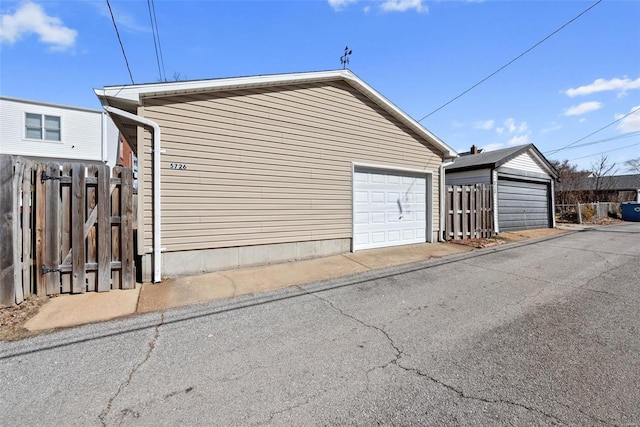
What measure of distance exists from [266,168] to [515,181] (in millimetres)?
11951

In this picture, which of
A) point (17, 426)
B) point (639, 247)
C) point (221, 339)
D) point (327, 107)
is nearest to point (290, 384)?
point (221, 339)

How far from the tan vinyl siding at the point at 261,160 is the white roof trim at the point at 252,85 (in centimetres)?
16

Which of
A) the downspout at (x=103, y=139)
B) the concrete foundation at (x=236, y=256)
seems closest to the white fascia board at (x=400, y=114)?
the concrete foundation at (x=236, y=256)

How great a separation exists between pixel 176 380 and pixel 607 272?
24.6 ft

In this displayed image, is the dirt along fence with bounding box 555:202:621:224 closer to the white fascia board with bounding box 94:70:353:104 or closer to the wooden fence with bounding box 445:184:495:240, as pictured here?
the wooden fence with bounding box 445:184:495:240

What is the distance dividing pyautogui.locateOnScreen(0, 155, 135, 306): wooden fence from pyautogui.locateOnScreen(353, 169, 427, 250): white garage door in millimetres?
5139

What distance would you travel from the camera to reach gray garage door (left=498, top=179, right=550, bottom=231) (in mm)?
12258

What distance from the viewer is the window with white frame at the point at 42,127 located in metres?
14.5

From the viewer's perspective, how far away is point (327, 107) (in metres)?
7.45

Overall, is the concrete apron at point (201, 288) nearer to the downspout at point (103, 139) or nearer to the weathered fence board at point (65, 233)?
the weathered fence board at point (65, 233)

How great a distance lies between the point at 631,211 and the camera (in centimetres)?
1838

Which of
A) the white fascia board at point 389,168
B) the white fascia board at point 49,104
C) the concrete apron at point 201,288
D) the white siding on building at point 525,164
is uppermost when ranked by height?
the white fascia board at point 49,104

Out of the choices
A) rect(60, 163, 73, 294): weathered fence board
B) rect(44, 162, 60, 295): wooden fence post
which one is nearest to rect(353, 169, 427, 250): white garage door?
rect(60, 163, 73, 294): weathered fence board

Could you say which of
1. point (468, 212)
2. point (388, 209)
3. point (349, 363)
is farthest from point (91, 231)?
point (468, 212)
